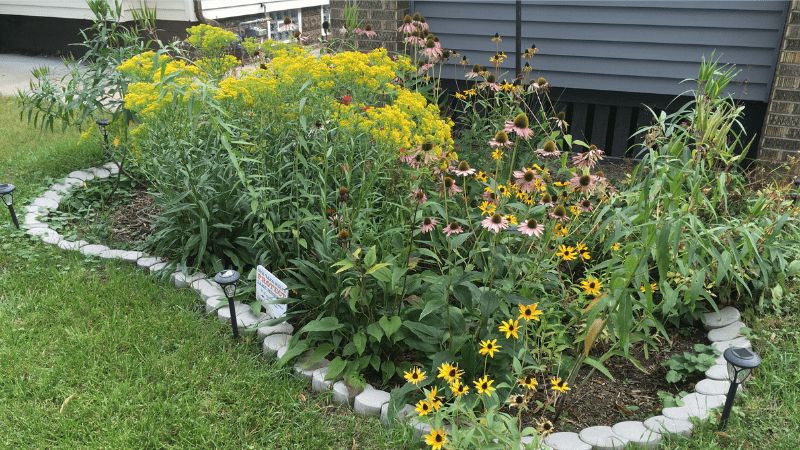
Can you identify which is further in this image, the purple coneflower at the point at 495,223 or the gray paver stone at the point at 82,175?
the gray paver stone at the point at 82,175

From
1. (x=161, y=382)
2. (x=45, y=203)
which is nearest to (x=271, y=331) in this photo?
(x=161, y=382)

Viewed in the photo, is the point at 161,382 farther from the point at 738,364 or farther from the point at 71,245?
the point at 738,364

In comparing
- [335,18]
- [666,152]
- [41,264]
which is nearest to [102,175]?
[41,264]

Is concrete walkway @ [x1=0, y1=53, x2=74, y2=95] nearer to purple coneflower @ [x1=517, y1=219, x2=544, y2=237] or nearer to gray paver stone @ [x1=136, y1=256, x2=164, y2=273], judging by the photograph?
gray paver stone @ [x1=136, y1=256, x2=164, y2=273]

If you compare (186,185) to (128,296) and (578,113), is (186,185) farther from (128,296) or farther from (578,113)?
(578,113)

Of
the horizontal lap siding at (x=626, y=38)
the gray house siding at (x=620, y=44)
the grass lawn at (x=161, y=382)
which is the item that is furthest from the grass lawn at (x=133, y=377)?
the horizontal lap siding at (x=626, y=38)

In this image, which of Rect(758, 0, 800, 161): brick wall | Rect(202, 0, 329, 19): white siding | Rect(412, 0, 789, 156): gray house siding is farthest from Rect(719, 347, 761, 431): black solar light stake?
Rect(202, 0, 329, 19): white siding

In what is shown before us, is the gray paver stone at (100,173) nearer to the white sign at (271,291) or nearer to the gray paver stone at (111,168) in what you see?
the gray paver stone at (111,168)

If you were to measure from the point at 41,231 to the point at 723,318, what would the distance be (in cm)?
403

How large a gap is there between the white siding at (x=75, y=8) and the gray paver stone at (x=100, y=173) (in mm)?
4138

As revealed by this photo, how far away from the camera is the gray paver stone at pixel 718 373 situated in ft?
7.79

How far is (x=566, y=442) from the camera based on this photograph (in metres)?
2.10

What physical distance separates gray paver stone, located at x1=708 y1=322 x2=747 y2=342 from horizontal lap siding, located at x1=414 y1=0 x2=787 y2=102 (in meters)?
2.60

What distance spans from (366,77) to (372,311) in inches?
42.8
